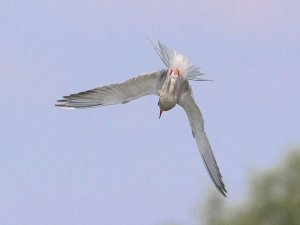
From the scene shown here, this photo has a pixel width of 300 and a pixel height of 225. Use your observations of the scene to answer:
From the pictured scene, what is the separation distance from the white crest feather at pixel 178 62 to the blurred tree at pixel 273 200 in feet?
62.7

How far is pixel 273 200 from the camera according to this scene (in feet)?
116

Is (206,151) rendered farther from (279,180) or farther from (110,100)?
(279,180)

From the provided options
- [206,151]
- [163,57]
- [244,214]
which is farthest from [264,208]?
[163,57]

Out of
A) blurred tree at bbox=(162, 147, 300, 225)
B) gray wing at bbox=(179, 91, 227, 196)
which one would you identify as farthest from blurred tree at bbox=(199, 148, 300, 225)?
gray wing at bbox=(179, 91, 227, 196)

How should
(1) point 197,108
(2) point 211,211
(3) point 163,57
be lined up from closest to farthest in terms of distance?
(3) point 163,57 → (1) point 197,108 → (2) point 211,211

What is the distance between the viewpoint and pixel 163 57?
15.9 meters

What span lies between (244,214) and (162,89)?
20.2m

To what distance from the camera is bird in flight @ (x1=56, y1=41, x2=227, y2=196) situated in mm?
16016

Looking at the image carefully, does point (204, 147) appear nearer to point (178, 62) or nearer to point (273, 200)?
point (178, 62)

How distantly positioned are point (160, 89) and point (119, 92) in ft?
2.11

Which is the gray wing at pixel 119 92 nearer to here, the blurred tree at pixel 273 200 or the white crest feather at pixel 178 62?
the white crest feather at pixel 178 62

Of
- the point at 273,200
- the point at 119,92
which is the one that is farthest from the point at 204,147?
the point at 273,200

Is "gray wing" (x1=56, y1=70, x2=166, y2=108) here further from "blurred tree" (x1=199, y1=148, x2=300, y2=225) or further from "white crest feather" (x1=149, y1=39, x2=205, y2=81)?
"blurred tree" (x1=199, y1=148, x2=300, y2=225)

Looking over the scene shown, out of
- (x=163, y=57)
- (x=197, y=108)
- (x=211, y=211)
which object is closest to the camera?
(x=163, y=57)
